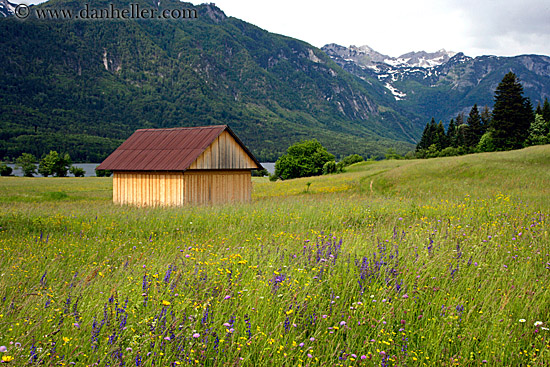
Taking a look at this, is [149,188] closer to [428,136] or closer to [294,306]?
[294,306]

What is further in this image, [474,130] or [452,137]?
[452,137]

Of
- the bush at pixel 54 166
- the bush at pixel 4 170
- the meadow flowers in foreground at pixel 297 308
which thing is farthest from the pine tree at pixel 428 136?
the bush at pixel 4 170

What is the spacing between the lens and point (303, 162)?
3885 inches

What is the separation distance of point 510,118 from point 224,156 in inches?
2156

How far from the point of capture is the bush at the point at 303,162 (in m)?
98.0

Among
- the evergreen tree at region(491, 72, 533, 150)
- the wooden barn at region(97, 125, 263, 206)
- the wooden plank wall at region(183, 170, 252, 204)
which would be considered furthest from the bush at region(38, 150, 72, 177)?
the evergreen tree at region(491, 72, 533, 150)

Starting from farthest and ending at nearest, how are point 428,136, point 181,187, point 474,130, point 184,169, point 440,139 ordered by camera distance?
point 428,136 < point 440,139 < point 474,130 < point 181,187 < point 184,169

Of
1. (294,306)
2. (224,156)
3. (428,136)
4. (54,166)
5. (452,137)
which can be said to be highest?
(428,136)

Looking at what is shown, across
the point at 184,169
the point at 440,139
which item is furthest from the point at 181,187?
the point at 440,139

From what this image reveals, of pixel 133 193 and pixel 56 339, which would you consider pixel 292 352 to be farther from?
pixel 133 193

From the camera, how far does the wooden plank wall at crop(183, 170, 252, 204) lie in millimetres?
28125

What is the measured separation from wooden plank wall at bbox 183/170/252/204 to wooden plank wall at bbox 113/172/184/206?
0.68 meters

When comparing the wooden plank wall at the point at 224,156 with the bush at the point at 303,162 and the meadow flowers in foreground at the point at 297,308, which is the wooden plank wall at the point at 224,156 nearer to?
the meadow flowers in foreground at the point at 297,308

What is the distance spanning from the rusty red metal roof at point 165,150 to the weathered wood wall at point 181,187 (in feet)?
2.08
